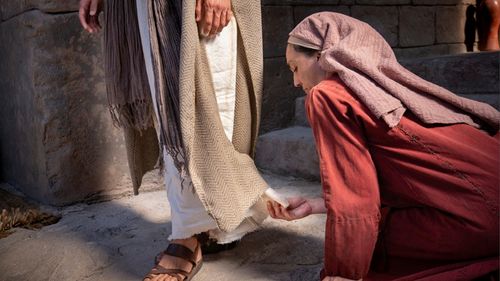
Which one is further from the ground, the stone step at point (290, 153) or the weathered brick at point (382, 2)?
the weathered brick at point (382, 2)

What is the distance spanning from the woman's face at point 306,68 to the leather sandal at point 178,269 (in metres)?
0.74

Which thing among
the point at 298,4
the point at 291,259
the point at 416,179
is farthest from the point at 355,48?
the point at 298,4

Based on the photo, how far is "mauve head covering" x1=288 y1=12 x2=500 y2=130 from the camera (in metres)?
1.27

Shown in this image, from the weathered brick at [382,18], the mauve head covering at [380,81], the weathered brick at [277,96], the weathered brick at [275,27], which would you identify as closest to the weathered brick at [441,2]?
the weathered brick at [382,18]

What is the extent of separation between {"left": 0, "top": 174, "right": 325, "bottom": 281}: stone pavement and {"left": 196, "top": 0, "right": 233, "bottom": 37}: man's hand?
0.85 meters

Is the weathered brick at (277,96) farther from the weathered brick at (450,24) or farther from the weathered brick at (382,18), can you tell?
the weathered brick at (450,24)

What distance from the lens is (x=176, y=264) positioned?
70.6 inches

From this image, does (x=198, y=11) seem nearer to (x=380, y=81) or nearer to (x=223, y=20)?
(x=223, y=20)

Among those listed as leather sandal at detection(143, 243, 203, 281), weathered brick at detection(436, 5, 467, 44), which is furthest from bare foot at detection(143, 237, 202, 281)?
weathered brick at detection(436, 5, 467, 44)

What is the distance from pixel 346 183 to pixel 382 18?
324 centimetres

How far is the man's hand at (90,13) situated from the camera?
6.49ft

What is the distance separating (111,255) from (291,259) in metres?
0.73

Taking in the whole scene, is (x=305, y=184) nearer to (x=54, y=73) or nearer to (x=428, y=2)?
(x=54, y=73)

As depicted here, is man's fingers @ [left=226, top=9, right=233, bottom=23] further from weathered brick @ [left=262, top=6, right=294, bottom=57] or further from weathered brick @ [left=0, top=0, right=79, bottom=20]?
weathered brick @ [left=262, top=6, right=294, bottom=57]
